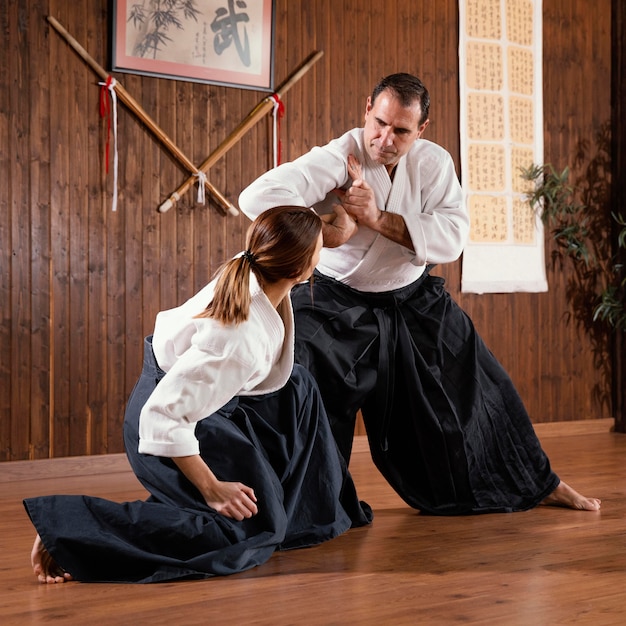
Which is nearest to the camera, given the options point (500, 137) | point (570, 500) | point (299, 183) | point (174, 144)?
point (299, 183)

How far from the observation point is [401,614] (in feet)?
5.96

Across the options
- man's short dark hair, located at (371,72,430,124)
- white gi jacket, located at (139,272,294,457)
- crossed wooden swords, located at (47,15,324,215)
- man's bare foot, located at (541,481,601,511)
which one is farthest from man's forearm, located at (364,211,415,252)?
crossed wooden swords, located at (47,15,324,215)

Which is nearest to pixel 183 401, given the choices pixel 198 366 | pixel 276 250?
pixel 198 366

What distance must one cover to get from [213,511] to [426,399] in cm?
93

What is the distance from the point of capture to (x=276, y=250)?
2.19m

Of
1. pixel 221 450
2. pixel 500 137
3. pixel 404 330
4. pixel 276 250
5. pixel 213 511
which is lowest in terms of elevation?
pixel 213 511

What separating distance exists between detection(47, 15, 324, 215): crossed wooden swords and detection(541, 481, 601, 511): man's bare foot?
6.30ft

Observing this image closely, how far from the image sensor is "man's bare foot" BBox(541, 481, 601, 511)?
291 cm

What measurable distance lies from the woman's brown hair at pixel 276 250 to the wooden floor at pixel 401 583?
62cm

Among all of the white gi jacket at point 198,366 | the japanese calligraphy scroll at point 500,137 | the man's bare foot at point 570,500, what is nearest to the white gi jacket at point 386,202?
the white gi jacket at point 198,366

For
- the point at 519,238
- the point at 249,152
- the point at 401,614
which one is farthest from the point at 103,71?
the point at 401,614

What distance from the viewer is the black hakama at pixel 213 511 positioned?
2.03 metres

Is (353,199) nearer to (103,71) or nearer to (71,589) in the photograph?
(71,589)

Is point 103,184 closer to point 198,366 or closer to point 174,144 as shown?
point 174,144
